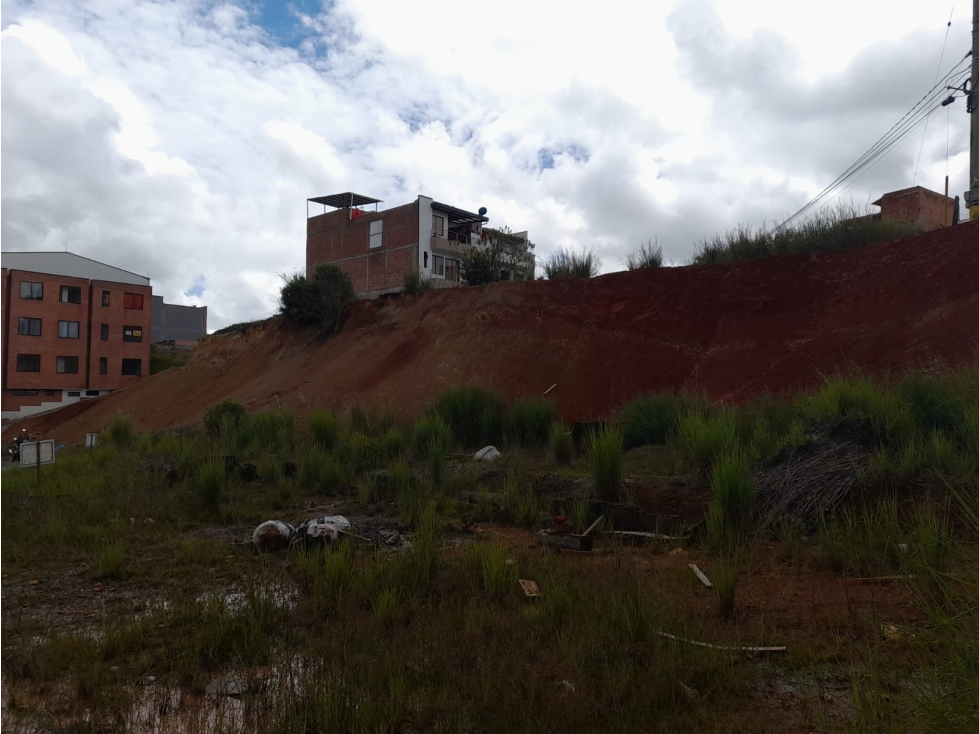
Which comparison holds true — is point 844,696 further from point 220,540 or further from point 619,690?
point 220,540

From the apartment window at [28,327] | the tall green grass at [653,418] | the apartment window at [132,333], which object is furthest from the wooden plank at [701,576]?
the apartment window at [132,333]

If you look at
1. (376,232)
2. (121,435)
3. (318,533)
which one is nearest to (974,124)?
(318,533)

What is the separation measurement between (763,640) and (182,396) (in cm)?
3263

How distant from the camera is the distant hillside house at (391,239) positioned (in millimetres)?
49219

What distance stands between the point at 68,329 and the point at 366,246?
2153cm

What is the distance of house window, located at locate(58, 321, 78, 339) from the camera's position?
158 feet

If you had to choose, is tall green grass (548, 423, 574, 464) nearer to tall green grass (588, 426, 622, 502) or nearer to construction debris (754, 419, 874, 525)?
tall green grass (588, 426, 622, 502)

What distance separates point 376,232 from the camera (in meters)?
51.5

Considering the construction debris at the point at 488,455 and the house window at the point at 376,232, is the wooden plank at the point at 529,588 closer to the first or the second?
the construction debris at the point at 488,455

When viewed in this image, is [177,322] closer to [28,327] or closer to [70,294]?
[70,294]

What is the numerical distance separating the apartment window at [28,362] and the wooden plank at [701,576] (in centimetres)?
5199

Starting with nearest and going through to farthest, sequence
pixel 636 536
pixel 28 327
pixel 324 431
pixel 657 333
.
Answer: pixel 636 536 < pixel 324 431 < pixel 657 333 < pixel 28 327

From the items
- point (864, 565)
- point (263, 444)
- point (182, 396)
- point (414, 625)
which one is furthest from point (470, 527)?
point (182, 396)

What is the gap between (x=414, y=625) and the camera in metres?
4.85
